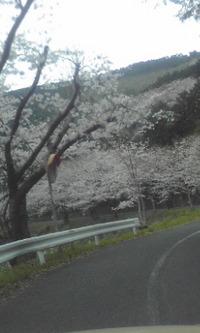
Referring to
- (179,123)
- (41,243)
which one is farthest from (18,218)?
(179,123)

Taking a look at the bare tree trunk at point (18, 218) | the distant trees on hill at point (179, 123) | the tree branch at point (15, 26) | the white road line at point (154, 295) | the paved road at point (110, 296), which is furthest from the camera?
the distant trees on hill at point (179, 123)

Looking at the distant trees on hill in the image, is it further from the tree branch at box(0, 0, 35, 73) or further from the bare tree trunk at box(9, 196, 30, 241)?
the tree branch at box(0, 0, 35, 73)

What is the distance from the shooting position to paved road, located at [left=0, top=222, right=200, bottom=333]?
15.6ft

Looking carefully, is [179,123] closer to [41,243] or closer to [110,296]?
[41,243]

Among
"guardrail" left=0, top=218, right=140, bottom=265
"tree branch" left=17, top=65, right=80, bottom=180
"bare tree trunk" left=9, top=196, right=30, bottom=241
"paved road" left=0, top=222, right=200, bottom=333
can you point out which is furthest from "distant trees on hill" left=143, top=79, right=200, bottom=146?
"paved road" left=0, top=222, right=200, bottom=333

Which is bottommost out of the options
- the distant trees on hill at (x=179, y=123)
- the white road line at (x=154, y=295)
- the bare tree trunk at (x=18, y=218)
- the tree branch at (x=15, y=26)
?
the white road line at (x=154, y=295)

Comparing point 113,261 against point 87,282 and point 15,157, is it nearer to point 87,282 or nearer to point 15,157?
point 87,282

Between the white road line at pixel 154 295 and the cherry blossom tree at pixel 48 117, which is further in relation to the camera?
the cherry blossom tree at pixel 48 117

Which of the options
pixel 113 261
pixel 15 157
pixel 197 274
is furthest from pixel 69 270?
pixel 15 157

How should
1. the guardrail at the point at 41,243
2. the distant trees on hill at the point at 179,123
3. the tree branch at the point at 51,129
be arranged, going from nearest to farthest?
the guardrail at the point at 41,243 < the tree branch at the point at 51,129 < the distant trees on hill at the point at 179,123

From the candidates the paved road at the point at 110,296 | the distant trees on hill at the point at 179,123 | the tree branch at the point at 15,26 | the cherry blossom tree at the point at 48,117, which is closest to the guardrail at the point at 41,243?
the paved road at the point at 110,296

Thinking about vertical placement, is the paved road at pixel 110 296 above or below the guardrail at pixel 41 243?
below

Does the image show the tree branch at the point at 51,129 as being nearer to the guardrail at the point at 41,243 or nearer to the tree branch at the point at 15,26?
the tree branch at the point at 15,26

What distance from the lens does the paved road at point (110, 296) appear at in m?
4.77
